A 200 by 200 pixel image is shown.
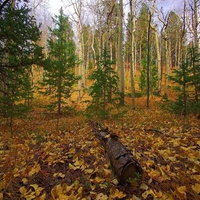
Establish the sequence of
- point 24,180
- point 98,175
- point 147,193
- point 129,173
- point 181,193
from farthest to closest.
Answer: point 98,175, point 24,180, point 129,173, point 147,193, point 181,193

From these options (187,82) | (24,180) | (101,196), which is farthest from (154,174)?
(187,82)

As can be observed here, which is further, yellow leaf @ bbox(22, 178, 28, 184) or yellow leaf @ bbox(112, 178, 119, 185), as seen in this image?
yellow leaf @ bbox(22, 178, 28, 184)

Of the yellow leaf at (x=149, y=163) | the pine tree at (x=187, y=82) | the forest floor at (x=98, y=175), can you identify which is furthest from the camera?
the pine tree at (x=187, y=82)

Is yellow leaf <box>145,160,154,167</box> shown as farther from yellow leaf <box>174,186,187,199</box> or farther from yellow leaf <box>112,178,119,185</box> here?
yellow leaf <box>174,186,187,199</box>

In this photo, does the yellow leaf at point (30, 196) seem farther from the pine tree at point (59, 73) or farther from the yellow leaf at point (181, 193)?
the pine tree at point (59, 73)

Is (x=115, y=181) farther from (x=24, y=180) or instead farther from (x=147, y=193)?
(x=24, y=180)

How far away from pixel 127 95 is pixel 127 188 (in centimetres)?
1813

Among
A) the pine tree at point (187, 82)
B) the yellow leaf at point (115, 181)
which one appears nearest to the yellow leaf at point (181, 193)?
the yellow leaf at point (115, 181)

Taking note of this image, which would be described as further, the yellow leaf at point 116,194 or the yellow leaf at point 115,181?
the yellow leaf at point 115,181

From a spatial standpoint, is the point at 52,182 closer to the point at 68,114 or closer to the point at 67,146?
the point at 67,146

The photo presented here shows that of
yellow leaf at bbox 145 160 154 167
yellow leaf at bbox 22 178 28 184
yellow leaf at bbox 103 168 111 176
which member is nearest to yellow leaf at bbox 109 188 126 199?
yellow leaf at bbox 103 168 111 176

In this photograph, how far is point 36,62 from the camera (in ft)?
22.1

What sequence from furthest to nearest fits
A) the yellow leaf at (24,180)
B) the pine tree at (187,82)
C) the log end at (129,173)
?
the pine tree at (187,82) → the yellow leaf at (24,180) → the log end at (129,173)

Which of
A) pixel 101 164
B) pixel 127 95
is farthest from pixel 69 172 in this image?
pixel 127 95
